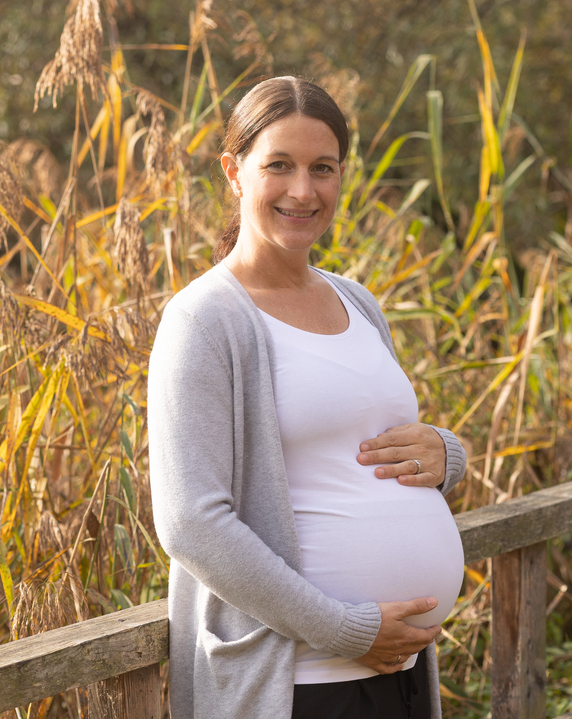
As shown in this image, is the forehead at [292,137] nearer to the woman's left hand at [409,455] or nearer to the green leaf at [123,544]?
the woman's left hand at [409,455]

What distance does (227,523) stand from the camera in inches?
44.6

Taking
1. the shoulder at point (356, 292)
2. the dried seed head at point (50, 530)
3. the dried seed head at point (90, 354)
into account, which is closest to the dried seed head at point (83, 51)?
the dried seed head at point (90, 354)

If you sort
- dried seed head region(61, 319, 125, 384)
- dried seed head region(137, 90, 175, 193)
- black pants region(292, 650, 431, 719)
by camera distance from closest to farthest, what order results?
black pants region(292, 650, 431, 719) → dried seed head region(61, 319, 125, 384) → dried seed head region(137, 90, 175, 193)

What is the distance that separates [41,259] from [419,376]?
129cm

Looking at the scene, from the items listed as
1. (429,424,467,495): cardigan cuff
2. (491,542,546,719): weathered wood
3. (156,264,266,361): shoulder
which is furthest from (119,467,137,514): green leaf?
(491,542,546,719): weathered wood

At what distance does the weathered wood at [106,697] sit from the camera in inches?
50.4

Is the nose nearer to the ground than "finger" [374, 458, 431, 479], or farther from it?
farther from it

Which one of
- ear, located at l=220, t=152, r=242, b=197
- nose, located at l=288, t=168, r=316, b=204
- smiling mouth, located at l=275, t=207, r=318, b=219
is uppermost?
ear, located at l=220, t=152, r=242, b=197

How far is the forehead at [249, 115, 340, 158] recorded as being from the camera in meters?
1.30

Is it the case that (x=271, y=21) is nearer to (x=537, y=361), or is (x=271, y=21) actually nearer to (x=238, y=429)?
(x=537, y=361)

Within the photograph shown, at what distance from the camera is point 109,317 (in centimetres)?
163

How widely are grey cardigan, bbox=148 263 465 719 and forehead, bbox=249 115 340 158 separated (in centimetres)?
24

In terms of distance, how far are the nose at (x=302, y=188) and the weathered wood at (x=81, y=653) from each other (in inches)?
29.1

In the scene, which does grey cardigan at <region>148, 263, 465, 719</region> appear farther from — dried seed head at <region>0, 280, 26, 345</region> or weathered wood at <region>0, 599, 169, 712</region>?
dried seed head at <region>0, 280, 26, 345</region>
